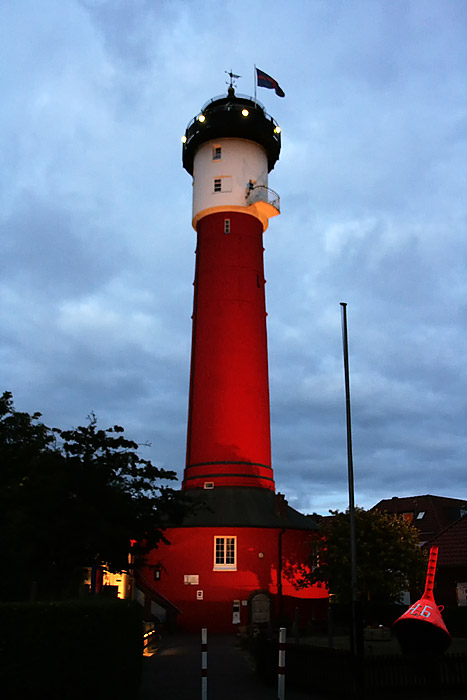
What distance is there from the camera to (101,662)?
1190cm

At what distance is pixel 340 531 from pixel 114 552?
51.9 feet

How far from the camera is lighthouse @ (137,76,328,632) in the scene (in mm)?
34188

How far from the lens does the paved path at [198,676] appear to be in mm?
14547

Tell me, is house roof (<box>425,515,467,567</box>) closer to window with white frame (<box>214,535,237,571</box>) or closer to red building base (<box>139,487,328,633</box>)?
red building base (<box>139,487,328,633</box>)

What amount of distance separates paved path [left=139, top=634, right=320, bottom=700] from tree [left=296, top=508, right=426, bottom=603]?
8.26 meters

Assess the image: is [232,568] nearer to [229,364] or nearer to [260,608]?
[260,608]

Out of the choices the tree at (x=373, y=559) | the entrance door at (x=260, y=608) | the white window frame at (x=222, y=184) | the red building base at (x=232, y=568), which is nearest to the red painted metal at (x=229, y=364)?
the white window frame at (x=222, y=184)

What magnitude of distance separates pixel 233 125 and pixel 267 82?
10.6ft

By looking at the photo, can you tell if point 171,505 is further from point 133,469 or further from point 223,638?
point 223,638

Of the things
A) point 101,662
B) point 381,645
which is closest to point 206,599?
point 381,645

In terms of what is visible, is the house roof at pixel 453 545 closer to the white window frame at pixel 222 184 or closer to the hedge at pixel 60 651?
the white window frame at pixel 222 184

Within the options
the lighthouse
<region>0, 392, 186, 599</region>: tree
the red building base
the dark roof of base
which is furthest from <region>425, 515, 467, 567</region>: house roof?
<region>0, 392, 186, 599</region>: tree

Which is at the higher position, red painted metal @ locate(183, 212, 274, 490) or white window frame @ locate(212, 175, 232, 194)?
white window frame @ locate(212, 175, 232, 194)

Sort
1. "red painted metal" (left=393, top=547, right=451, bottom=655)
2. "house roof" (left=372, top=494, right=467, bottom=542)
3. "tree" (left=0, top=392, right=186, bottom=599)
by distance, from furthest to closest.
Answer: "house roof" (left=372, top=494, right=467, bottom=542) < "tree" (left=0, top=392, right=186, bottom=599) < "red painted metal" (left=393, top=547, right=451, bottom=655)
